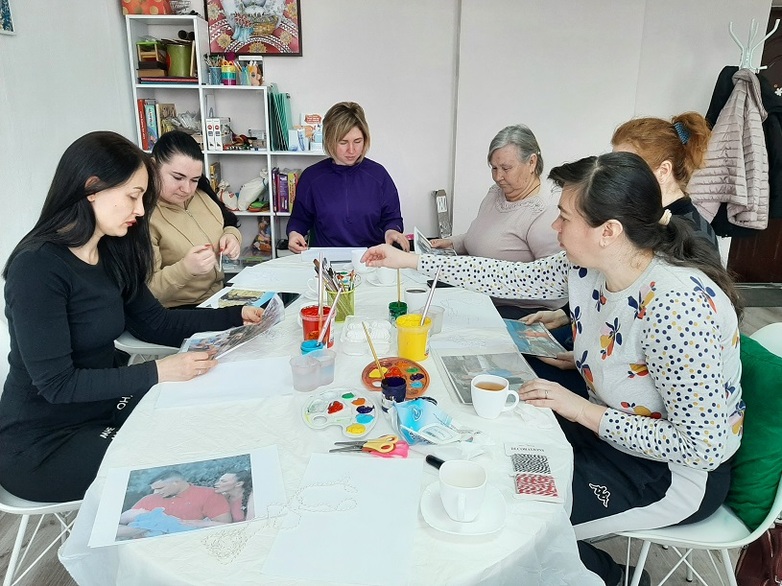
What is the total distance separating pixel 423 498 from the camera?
0.92 metres

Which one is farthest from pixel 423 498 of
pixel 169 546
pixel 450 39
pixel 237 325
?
pixel 450 39

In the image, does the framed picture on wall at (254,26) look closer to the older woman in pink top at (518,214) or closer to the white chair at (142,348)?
the older woman in pink top at (518,214)

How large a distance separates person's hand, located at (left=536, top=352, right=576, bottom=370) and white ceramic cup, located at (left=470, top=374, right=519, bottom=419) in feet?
1.54

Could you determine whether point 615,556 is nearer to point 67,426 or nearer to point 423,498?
point 423,498

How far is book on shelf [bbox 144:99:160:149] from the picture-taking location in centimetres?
373

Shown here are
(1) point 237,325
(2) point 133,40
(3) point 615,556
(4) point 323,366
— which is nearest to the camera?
(4) point 323,366

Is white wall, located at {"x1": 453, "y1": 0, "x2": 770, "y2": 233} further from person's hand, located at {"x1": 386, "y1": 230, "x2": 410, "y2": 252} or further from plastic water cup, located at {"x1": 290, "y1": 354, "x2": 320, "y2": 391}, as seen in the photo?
plastic water cup, located at {"x1": 290, "y1": 354, "x2": 320, "y2": 391}

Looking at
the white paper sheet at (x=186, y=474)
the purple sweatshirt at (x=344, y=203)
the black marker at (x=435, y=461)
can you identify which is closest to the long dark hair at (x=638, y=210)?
the black marker at (x=435, y=461)

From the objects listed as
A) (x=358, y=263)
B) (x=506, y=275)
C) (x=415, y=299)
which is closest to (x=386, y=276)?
(x=358, y=263)

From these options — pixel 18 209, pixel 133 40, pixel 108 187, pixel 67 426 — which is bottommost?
pixel 67 426

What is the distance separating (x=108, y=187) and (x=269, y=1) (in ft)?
9.45

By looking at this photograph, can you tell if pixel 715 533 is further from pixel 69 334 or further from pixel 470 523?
pixel 69 334

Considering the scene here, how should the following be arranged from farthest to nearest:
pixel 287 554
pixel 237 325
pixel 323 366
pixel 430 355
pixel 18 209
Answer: pixel 18 209 → pixel 237 325 → pixel 430 355 → pixel 323 366 → pixel 287 554

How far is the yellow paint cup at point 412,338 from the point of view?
141 centimetres
